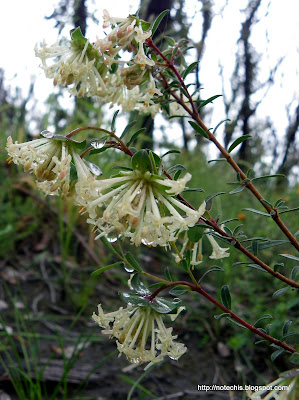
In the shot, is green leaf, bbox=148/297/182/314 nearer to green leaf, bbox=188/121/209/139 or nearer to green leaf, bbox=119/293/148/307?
green leaf, bbox=119/293/148/307

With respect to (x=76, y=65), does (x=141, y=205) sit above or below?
below

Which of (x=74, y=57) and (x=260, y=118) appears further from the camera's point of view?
(x=260, y=118)

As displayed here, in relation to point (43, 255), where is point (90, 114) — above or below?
above

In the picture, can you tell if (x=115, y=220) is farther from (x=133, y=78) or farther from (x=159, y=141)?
(x=159, y=141)

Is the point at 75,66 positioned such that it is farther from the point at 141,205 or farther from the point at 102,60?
the point at 141,205

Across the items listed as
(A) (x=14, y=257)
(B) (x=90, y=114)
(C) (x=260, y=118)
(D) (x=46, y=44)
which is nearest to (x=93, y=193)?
(D) (x=46, y=44)

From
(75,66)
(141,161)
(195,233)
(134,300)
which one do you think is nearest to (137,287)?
(134,300)
